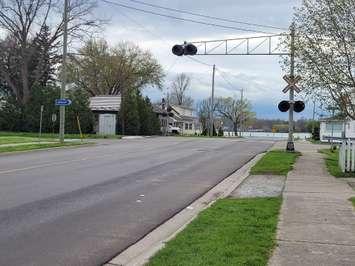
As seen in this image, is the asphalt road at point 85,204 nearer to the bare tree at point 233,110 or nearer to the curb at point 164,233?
the curb at point 164,233

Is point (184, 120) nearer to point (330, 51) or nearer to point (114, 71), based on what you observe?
point (114, 71)

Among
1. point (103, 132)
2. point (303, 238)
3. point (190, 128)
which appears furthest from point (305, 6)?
point (190, 128)

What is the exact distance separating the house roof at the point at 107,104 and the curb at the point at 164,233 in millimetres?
53267

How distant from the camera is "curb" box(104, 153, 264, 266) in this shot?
290 inches

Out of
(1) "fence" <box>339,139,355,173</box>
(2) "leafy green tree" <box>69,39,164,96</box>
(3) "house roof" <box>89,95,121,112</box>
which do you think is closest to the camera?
(1) "fence" <box>339,139,355,173</box>

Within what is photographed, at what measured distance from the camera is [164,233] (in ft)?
30.4

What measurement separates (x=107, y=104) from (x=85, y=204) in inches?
2289

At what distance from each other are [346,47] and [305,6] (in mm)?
2182

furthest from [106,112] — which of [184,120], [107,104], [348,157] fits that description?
[348,157]

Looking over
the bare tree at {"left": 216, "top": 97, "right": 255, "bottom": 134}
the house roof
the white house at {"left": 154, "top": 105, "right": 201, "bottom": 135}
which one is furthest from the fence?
the bare tree at {"left": 216, "top": 97, "right": 255, "bottom": 134}

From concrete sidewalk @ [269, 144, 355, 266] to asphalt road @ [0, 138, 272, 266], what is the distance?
2.17m

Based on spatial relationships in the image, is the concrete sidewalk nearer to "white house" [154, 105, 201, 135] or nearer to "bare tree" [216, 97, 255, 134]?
"white house" [154, 105, 201, 135]

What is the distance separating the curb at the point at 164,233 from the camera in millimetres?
7375

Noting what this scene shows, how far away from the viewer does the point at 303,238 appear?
8.36 meters
